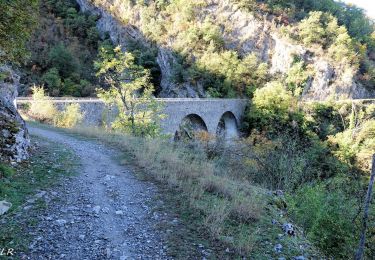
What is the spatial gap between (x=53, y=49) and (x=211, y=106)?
61.0ft

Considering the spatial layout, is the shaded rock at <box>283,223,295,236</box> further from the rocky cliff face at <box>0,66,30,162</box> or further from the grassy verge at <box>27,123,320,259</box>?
the rocky cliff face at <box>0,66,30,162</box>

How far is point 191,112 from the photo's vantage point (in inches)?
880

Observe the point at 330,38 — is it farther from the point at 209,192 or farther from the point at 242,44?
the point at 209,192

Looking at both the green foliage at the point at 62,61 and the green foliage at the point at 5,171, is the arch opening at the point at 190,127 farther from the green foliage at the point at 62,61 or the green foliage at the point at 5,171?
the green foliage at the point at 62,61

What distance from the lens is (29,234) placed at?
3.39 meters

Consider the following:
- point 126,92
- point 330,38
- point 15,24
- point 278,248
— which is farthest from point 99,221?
point 330,38

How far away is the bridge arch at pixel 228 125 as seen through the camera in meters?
29.0

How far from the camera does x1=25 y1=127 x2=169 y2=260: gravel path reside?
328cm

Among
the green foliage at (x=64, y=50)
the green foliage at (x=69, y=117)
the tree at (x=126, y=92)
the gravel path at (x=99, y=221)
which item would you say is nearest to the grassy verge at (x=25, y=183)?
the gravel path at (x=99, y=221)

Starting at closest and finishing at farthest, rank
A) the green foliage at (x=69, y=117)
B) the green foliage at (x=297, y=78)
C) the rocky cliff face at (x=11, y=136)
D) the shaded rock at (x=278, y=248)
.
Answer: the shaded rock at (x=278, y=248) < the rocky cliff face at (x=11, y=136) < the green foliage at (x=69, y=117) < the green foliage at (x=297, y=78)

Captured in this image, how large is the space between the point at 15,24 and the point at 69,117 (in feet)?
30.5

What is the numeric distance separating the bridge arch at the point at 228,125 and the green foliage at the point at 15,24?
24258 mm

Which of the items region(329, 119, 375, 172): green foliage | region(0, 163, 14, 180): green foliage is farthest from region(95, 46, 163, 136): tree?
region(329, 119, 375, 172): green foliage

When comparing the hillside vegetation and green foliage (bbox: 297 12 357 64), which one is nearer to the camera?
the hillside vegetation
